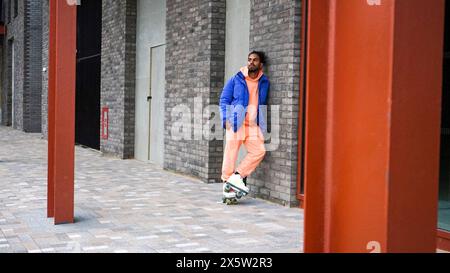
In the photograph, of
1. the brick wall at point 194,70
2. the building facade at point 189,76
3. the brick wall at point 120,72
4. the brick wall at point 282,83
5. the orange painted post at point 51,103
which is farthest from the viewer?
the brick wall at point 120,72

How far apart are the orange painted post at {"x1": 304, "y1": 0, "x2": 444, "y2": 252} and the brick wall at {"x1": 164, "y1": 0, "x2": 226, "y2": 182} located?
591cm

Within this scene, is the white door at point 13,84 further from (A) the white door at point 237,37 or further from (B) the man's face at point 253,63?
(B) the man's face at point 253,63

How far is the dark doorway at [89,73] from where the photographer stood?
13648 millimetres

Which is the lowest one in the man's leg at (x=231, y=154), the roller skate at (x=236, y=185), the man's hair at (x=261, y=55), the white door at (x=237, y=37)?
the roller skate at (x=236, y=185)

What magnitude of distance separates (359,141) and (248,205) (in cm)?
445

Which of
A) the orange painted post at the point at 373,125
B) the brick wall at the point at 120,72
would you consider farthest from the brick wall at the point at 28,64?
the orange painted post at the point at 373,125

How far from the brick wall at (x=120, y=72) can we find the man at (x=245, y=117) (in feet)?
17.3

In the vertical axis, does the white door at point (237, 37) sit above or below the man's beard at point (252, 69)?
above

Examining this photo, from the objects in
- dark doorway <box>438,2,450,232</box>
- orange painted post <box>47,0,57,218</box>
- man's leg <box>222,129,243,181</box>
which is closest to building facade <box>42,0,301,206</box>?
man's leg <box>222,129,243,181</box>

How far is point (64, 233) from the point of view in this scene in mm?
4934

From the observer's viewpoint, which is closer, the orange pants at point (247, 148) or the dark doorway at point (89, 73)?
the orange pants at point (247, 148)

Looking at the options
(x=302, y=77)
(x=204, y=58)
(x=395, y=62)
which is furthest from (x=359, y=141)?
(x=204, y=58)

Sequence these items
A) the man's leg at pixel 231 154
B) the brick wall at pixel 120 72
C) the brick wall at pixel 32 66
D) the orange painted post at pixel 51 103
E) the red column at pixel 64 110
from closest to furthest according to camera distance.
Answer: the red column at pixel 64 110
the orange painted post at pixel 51 103
the man's leg at pixel 231 154
the brick wall at pixel 120 72
the brick wall at pixel 32 66
